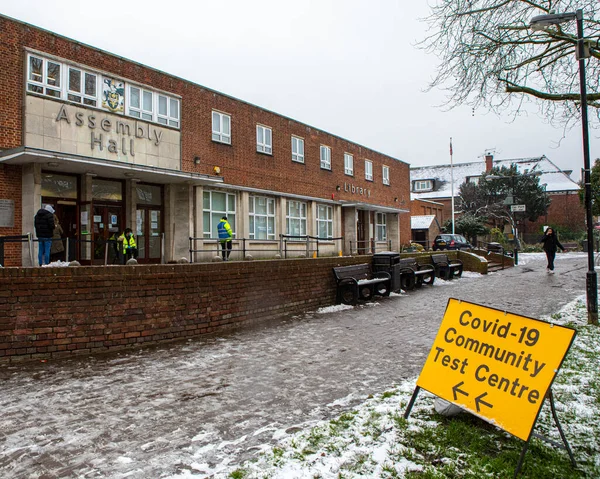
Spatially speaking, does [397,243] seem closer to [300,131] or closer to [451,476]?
[300,131]

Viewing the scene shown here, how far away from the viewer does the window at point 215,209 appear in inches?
730

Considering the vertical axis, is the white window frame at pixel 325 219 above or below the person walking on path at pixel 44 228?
above

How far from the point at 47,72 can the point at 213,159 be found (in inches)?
261

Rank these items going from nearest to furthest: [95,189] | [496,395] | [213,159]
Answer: [496,395]
[95,189]
[213,159]

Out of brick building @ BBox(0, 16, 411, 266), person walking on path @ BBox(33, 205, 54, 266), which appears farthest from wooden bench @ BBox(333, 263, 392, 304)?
person walking on path @ BBox(33, 205, 54, 266)

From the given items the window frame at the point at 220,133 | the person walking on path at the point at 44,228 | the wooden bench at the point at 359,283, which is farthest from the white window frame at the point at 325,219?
the person walking on path at the point at 44,228

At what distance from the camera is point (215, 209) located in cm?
1898

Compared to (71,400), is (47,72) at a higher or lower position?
higher

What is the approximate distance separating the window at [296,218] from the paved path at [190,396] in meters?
13.9

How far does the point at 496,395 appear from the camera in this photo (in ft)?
12.9

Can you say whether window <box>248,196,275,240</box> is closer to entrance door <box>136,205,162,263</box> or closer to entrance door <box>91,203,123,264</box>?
entrance door <box>136,205,162,263</box>

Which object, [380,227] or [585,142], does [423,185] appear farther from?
[585,142]

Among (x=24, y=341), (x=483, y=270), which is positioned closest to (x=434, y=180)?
(x=483, y=270)

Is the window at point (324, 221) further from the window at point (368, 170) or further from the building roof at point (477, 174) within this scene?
the building roof at point (477, 174)
